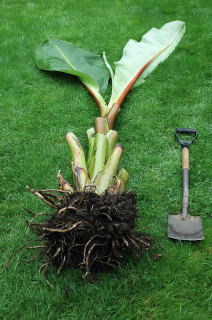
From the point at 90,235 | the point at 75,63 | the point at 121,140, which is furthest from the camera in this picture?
the point at 75,63

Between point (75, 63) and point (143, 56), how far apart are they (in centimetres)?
83

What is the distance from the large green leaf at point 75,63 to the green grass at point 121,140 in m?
0.15

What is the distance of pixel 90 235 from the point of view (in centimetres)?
273

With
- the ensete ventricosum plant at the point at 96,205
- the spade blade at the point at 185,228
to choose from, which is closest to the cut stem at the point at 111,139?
the ensete ventricosum plant at the point at 96,205

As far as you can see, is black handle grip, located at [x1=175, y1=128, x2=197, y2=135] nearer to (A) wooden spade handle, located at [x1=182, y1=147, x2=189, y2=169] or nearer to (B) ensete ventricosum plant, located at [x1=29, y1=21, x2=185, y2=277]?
(A) wooden spade handle, located at [x1=182, y1=147, x2=189, y2=169]

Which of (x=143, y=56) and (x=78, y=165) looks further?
(x=143, y=56)

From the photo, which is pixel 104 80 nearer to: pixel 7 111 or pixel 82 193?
pixel 7 111

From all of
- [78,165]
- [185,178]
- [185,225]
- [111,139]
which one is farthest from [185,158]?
[78,165]

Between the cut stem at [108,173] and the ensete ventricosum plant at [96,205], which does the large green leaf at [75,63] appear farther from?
the cut stem at [108,173]

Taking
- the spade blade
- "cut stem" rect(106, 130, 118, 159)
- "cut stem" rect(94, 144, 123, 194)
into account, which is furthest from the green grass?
"cut stem" rect(94, 144, 123, 194)

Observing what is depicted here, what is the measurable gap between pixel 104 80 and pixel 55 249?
2.81 meters

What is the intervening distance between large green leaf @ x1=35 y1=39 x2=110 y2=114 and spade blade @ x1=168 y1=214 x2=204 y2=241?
2037 mm

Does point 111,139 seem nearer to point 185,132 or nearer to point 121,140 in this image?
point 121,140

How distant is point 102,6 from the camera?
24.3ft
